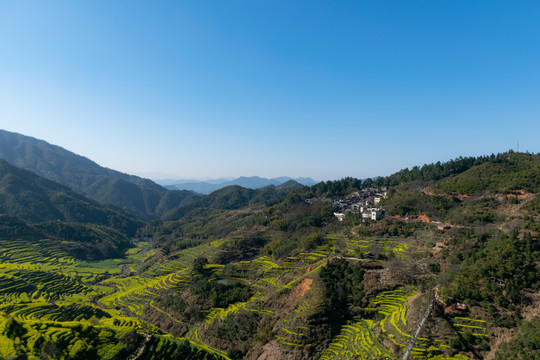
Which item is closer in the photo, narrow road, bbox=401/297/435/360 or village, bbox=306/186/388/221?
narrow road, bbox=401/297/435/360

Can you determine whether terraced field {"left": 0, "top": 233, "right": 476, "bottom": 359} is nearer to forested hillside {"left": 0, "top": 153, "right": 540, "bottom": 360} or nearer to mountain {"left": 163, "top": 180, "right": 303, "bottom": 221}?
forested hillside {"left": 0, "top": 153, "right": 540, "bottom": 360}

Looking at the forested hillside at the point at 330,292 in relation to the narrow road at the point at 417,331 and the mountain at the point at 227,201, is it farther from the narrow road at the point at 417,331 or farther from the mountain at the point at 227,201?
the mountain at the point at 227,201

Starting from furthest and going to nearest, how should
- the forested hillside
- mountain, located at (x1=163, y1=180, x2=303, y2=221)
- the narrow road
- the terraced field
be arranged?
mountain, located at (x1=163, y1=180, x2=303, y2=221) < the terraced field < the forested hillside < the narrow road

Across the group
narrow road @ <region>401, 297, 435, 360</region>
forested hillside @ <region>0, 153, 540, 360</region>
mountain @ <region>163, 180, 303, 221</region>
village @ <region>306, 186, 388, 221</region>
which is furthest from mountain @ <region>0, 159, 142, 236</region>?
narrow road @ <region>401, 297, 435, 360</region>

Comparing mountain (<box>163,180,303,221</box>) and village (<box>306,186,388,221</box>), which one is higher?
village (<box>306,186,388,221</box>)

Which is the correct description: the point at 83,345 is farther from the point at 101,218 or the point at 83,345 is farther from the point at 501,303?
the point at 101,218

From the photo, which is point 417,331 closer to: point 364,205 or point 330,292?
point 330,292

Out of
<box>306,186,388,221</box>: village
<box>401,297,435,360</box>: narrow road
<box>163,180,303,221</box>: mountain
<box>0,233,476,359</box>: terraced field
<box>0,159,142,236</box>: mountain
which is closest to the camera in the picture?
<box>401,297,435,360</box>: narrow road

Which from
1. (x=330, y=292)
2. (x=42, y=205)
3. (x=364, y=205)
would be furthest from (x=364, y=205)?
(x=42, y=205)
